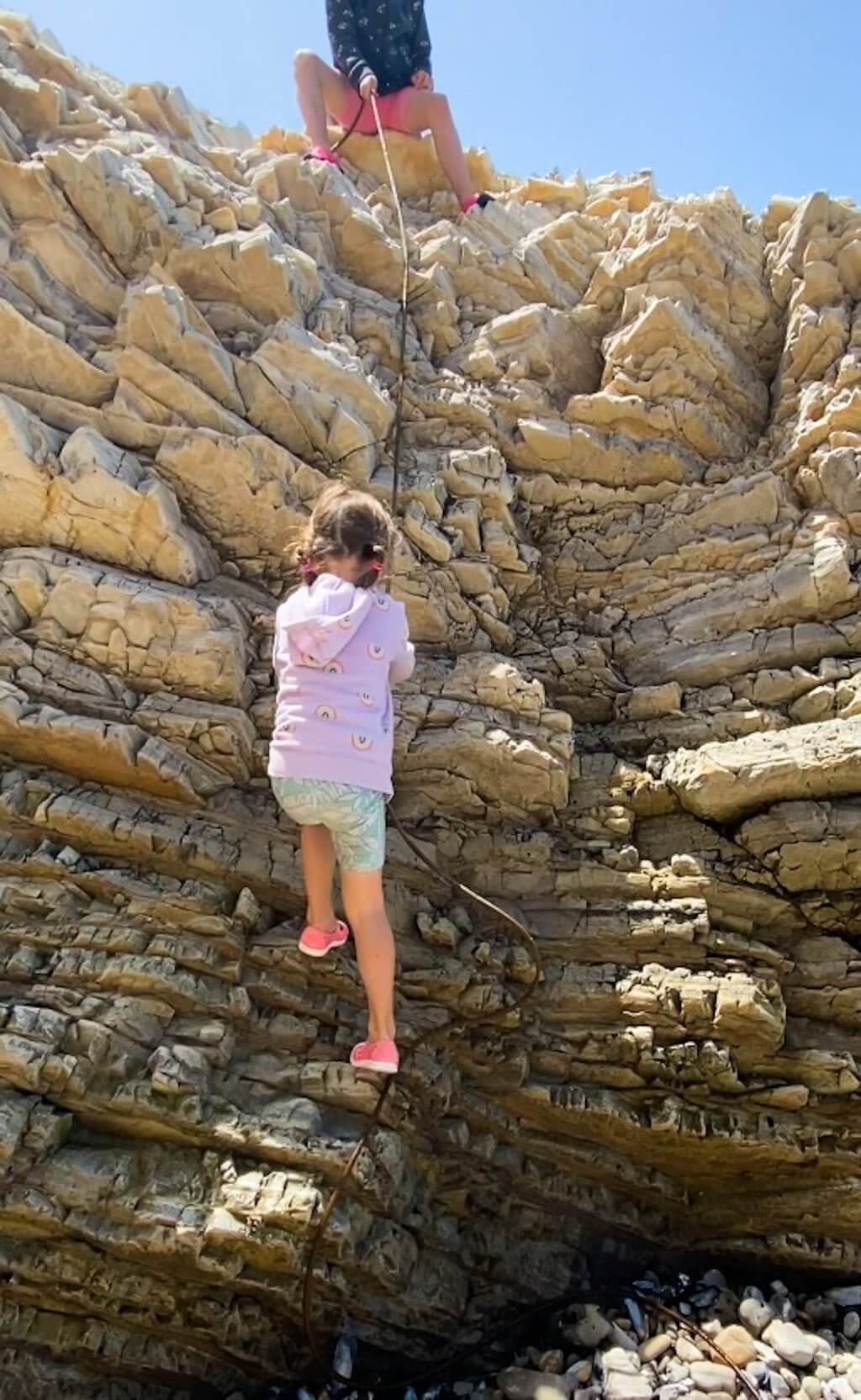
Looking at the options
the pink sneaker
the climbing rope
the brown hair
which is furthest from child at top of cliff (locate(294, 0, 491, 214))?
the pink sneaker

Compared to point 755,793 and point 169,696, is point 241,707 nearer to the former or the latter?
point 169,696

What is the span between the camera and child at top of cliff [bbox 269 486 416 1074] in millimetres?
4586

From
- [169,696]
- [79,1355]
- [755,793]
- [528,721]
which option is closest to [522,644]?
[528,721]

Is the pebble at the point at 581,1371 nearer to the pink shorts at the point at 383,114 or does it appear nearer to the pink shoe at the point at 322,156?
the pink shoe at the point at 322,156

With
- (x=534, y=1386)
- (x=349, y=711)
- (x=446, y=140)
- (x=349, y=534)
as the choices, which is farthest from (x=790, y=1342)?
(x=446, y=140)

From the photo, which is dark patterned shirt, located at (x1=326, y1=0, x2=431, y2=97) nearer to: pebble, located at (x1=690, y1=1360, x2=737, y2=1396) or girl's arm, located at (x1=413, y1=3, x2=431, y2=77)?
girl's arm, located at (x1=413, y1=3, x2=431, y2=77)

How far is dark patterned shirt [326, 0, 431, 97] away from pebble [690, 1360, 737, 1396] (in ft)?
35.7

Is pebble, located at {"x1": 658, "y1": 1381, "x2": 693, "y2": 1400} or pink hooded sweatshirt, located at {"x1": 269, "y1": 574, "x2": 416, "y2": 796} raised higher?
pink hooded sweatshirt, located at {"x1": 269, "y1": 574, "x2": 416, "y2": 796}

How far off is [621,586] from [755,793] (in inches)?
82.9

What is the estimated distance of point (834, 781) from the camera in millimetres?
5590

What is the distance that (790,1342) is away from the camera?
199 inches

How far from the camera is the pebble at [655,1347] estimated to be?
5.08 meters

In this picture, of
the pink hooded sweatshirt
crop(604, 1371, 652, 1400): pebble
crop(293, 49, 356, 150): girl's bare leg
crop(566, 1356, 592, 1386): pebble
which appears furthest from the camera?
crop(293, 49, 356, 150): girl's bare leg

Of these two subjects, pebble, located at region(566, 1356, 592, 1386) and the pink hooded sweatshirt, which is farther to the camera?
pebble, located at region(566, 1356, 592, 1386)
